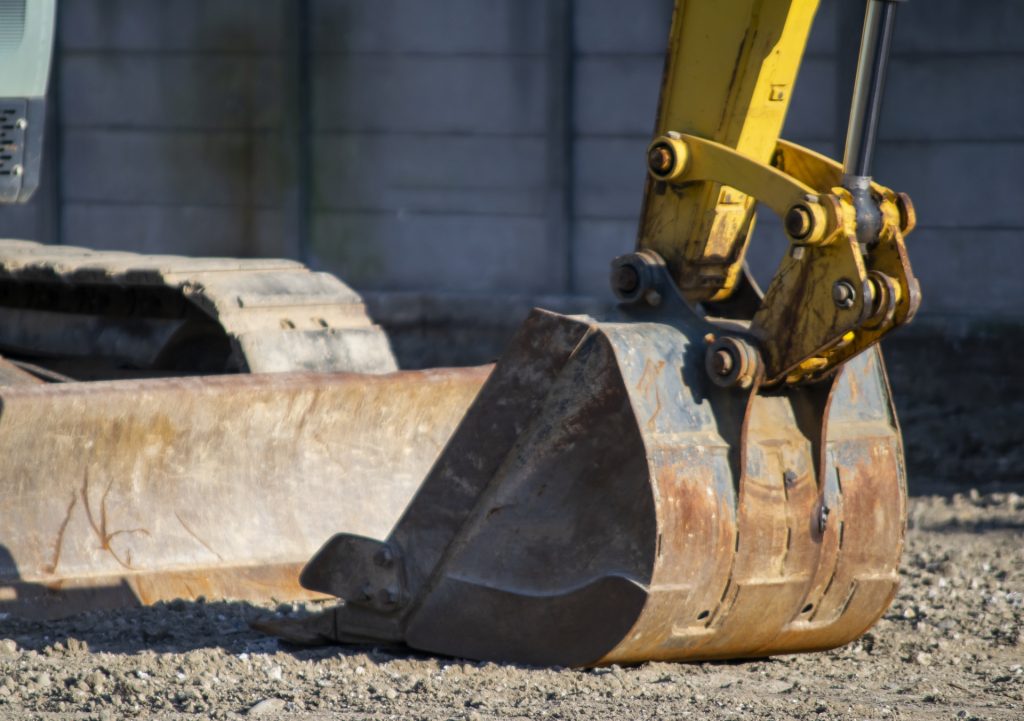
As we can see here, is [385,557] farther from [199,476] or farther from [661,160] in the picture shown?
[661,160]

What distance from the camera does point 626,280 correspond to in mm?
3662

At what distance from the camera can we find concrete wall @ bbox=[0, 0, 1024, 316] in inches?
284

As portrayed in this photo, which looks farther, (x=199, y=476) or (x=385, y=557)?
(x=199, y=476)

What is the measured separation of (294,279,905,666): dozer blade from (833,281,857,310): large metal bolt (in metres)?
0.28

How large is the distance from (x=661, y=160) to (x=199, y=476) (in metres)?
1.55

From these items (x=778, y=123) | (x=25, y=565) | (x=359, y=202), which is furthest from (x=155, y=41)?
(x=778, y=123)

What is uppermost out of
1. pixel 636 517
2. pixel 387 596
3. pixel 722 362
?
pixel 722 362

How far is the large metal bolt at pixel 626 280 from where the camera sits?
12.0 feet

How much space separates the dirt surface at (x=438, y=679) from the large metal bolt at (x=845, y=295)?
78cm

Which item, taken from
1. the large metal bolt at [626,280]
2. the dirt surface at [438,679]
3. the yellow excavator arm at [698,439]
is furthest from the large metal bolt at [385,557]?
the large metal bolt at [626,280]

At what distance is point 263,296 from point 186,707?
6.09 feet

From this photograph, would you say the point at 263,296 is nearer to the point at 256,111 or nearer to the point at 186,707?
the point at 186,707

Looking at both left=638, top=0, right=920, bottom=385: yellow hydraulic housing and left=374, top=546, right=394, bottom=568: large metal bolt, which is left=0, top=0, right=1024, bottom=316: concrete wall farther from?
left=374, top=546, right=394, bottom=568: large metal bolt

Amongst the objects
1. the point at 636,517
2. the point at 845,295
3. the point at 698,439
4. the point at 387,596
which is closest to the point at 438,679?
the point at 387,596
